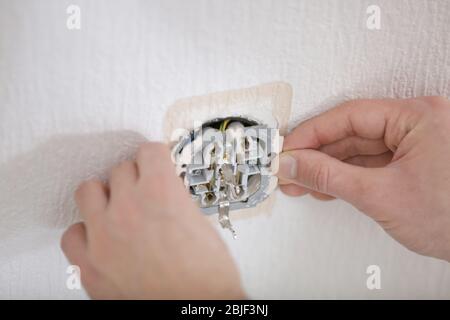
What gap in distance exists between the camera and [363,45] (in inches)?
15.0

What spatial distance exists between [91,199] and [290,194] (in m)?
0.18

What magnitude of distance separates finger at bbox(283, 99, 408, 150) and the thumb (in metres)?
0.01

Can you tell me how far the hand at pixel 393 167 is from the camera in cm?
39

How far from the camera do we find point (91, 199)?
34 centimetres

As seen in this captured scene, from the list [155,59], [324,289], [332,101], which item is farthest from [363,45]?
[324,289]

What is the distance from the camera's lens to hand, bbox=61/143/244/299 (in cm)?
31

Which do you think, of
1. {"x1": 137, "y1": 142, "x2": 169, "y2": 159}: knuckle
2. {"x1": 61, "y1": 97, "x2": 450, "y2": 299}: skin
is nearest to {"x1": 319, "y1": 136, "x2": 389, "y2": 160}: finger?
{"x1": 61, "y1": 97, "x2": 450, "y2": 299}: skin

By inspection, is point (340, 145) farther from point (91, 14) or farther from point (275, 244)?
point (91, 14)

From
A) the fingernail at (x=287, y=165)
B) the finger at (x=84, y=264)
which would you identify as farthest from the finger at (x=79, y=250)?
the fingernail at (x=287, y=165)

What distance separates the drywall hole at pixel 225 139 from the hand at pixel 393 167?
27 millimetres

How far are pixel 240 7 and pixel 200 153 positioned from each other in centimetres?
11

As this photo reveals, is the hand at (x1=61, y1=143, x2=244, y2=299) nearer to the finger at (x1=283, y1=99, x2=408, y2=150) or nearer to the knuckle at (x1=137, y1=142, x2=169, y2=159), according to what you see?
the knuckle at (x1=137, y1=142, x2=169, y2=159)

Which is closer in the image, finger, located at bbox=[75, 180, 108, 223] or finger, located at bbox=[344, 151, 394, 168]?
finger, located at bbox=[75, 180, 108, 223]

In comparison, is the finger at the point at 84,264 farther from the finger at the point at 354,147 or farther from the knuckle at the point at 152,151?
the finger at the point at 354,147
